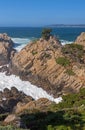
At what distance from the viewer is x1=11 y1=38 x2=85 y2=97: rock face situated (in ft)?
150

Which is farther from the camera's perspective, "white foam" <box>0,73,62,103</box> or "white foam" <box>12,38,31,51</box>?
"white foam" <box>12,38,31,51</box>

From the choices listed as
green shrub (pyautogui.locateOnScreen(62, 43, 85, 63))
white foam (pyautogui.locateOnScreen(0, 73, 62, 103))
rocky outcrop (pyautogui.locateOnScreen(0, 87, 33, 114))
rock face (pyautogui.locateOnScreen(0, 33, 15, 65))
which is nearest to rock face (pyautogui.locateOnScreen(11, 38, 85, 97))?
green shrub (pyautogui.locateOnScreen(62, 43, 85, 63))

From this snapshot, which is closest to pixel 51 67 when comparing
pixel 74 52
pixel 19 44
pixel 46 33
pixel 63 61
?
pixel 63 61

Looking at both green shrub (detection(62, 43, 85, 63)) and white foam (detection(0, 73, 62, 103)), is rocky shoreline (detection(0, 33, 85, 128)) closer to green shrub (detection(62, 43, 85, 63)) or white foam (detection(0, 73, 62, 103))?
green shrub (detection(62, 43, 85, 63))

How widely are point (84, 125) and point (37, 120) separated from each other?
2628 millimetres

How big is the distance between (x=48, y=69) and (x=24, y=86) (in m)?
3.90

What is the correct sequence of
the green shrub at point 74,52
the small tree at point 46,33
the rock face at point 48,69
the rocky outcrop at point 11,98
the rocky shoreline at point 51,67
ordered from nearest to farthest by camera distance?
1. the rocky outcrop at point 11,98
2. the rock face at point 48,69
3. the rocky shoreline at point 51,67
4. the green shrub at point 74,52
5. the small tree at point 46,33

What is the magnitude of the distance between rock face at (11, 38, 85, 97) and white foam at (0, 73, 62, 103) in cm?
65

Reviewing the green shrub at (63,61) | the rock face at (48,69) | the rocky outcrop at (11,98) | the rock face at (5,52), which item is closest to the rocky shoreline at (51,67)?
the rock face at (48,69)

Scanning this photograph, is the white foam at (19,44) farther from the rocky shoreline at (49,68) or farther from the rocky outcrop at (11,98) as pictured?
the rocky outcrop at (11,98)

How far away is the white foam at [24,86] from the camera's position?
46.3 m

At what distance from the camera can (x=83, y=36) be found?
5912cm

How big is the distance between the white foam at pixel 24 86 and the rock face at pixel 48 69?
2.12 feet

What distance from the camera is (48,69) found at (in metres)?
50.0
